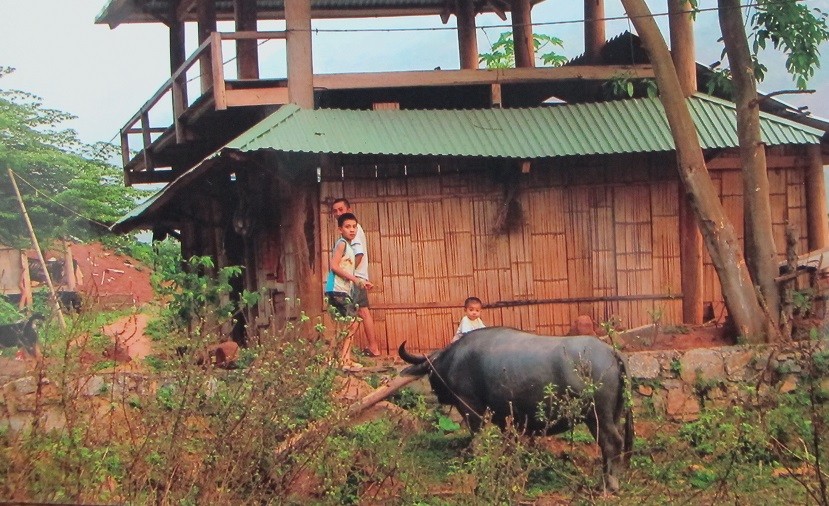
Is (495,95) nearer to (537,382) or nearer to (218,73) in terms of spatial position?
(218,73)

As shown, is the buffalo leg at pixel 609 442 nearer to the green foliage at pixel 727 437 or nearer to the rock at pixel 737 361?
the green foliage at pixel 727 437

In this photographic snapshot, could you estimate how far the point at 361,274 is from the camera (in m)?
11.4

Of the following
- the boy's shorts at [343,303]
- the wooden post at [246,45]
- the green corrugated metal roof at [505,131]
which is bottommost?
the boy's shorts at [343,303]

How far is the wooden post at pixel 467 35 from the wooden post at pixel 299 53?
410cm

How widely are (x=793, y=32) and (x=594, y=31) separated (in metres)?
3.57

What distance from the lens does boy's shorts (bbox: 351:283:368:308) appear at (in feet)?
37.5

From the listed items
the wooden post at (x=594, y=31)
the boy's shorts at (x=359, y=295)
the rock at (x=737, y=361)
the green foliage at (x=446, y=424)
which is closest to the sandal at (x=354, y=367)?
the boy's shorts at (x=359, y=295)

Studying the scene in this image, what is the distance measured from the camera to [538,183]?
504 inches

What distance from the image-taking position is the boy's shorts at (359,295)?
37.5 ft

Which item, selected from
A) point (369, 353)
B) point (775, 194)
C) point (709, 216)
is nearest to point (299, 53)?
point (369, 353)

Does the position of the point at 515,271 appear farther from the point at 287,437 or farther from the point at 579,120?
the point at 287,437

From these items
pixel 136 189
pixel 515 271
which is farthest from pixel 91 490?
pixel 136 189

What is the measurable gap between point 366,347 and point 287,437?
4735 millimetres

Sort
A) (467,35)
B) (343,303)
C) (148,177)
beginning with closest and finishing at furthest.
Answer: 1. (343,303)
2. (467,35)
3. (148,177)
